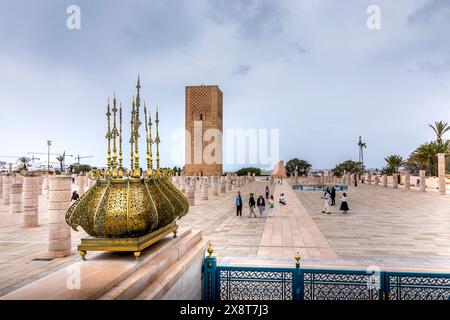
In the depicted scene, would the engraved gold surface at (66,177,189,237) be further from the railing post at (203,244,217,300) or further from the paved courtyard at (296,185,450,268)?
the paved courtyard at (296,185,450,268)

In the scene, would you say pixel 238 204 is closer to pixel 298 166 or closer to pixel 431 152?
pixel 431 152

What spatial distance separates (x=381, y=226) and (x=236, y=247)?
19.9 ft

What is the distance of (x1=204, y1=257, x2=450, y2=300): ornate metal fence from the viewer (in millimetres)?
4141

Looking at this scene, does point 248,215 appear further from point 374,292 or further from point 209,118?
point 209,118

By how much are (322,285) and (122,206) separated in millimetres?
3156

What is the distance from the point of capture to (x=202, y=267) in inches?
178

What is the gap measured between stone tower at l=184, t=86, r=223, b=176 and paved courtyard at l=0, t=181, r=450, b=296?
5060cm

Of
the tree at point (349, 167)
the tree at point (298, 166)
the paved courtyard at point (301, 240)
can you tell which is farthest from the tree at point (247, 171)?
the paved courtyard at point (301, 240)

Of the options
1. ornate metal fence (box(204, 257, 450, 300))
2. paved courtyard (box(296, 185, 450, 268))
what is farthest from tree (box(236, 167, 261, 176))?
ornate metal fence (box(204, 257, 450, 300))

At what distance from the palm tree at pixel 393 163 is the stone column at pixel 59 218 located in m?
46.3

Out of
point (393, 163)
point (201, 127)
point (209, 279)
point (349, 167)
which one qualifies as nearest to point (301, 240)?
point (209, 279)

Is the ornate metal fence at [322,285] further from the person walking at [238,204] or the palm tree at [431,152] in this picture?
the palm tree at [431,152]

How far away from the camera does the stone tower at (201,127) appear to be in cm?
6494
